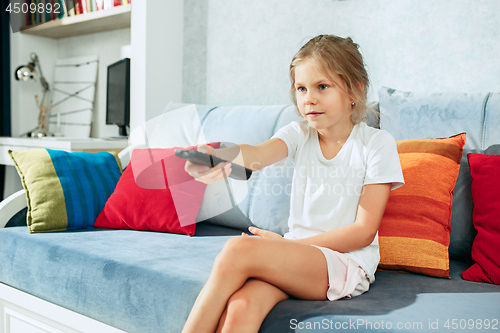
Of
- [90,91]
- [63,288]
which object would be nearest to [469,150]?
[63,288]

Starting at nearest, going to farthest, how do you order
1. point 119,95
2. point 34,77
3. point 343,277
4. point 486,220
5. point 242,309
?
point 242,309, point 343,277, point 486,220, point 119,95, point 34,77

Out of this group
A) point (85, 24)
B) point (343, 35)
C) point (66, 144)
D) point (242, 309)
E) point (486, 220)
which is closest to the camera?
point (242, 309)

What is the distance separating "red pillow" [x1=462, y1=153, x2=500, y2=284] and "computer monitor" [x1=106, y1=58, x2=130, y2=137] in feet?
5.97

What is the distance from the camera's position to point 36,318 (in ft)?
4.08

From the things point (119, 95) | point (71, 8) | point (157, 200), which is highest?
point (71, 8)

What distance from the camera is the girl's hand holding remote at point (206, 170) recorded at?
0.90 metres

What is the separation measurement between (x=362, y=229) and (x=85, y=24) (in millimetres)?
2377

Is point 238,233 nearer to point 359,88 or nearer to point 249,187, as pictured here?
point 249,187

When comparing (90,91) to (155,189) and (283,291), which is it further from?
(283,291)

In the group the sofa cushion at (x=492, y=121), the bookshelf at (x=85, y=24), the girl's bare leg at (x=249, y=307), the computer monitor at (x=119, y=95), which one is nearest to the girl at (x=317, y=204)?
the girl's bare leg at (x=249, y=307)

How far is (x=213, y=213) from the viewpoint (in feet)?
5.01

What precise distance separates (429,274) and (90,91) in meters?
2.51

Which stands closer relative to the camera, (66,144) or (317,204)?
(317,204)

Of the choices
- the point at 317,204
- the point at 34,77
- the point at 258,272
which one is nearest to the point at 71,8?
the point at 34,77
